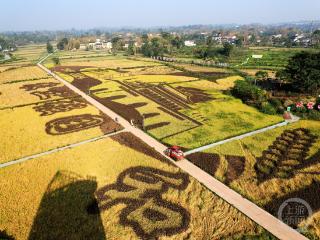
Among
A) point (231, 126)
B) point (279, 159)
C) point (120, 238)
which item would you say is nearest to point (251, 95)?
point (231, 126)

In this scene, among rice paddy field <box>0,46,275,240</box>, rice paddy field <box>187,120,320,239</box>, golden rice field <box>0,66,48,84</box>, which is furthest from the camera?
golden rice field <box>0,66,48,84</box>

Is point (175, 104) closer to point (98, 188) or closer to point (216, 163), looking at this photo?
point (216, 163)

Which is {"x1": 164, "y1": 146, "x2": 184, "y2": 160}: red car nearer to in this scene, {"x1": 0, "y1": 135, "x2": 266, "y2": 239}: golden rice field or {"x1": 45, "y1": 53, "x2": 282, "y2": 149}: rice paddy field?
{"x1": 0, "y1": 135, "x2": 266, "y2": 239}: golden rice field

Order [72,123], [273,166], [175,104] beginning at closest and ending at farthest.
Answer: [273,166]
[72,123]
[175,104]

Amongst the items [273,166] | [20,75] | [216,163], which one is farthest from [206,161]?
[20,75]

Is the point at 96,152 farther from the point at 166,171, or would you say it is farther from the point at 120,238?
the point at 120,238

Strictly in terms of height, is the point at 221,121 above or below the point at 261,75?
above

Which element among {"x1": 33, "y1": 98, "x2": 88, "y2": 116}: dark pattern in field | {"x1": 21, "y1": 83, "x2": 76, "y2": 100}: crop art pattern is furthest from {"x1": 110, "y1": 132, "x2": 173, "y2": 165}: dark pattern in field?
{"x1": 21, "y1": 83, "x2": 76, "y2": 100}: crop art pattern
